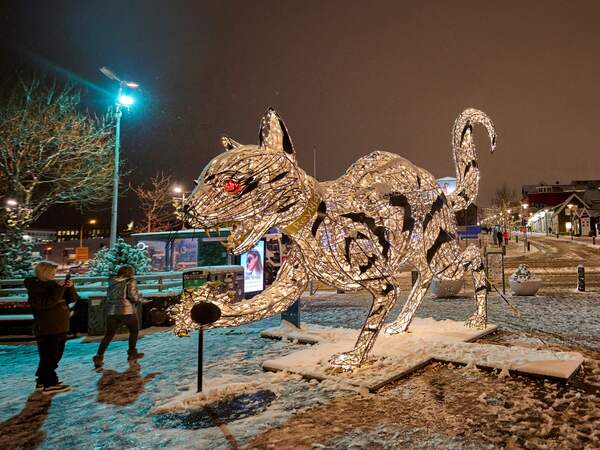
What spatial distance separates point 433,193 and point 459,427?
308 cm

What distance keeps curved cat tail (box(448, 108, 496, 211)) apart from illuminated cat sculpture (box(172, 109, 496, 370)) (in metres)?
0.59

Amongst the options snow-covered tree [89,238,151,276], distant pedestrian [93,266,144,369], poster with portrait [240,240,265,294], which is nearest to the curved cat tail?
distant pedestrian [93,266,144,369]

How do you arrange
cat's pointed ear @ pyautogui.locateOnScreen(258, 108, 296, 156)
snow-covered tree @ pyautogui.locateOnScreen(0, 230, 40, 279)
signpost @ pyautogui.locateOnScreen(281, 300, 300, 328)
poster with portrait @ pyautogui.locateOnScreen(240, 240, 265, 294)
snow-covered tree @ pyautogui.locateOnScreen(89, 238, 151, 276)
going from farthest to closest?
1. poster with portrait @ pyautogui.locateOnScreen(240, 240, 265, 294)
2. snow-covered tree @ pyautogui.locateOnScreen(0, 230, 40, 279)
3. snow-covered tree @ pyautogui.locateOnScreen(89, 238, 151, 276)
4. signpost @ pyautogui.locateOnScreen(281, 300, 300, 328)
5. cat's pointed ear @ pyautogui.locateOnScreen(258, 108, 296, 156)

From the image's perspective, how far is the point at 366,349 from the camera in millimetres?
4516

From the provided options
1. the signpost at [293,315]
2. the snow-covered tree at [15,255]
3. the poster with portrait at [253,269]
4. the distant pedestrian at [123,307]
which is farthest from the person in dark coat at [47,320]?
the snow-covered tree at [15,255]

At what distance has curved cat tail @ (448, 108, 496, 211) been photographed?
6301 millimetres

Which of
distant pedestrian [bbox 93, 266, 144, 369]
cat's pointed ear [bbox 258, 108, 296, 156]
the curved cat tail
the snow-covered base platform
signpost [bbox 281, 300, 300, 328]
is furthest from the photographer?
signpost [bbox 281, 300, 300, 328]

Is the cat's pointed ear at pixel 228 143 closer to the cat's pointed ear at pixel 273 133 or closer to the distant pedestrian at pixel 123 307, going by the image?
the cat's pointed ear at pixel 273 133

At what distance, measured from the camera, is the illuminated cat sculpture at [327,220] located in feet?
12.5

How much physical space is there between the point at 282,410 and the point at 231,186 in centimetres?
207

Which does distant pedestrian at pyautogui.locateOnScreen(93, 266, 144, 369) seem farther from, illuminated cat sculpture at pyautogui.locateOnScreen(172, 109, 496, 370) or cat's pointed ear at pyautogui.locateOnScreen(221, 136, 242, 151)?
cat's pointed ear at pyautogui.locateOnScreen(221, 136, 242, 151)

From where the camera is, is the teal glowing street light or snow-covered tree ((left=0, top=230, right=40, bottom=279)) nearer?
snow-covered tree ((left=0, top=230, right=40, bottom=279))

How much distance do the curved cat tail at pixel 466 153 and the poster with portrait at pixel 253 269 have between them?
6.01 m

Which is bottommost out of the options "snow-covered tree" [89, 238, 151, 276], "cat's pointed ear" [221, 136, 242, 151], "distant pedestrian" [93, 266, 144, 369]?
"distant pedestrian" [93, 266, 144, 369]
